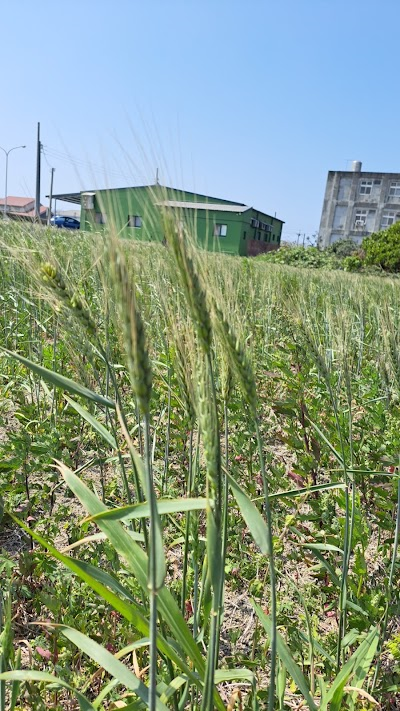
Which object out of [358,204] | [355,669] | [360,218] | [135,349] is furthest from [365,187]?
[135,349]

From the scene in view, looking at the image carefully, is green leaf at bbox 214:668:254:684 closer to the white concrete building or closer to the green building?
the green building

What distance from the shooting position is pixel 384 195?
44.2 meters

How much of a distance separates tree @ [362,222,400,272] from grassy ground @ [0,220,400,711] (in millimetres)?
21385

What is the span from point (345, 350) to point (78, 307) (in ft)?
2.49

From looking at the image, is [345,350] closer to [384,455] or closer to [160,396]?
[384,455]

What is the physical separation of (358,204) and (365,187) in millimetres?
1731

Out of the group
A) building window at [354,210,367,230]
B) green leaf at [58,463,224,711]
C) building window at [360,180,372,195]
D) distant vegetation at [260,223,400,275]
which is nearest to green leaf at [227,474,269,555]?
green leaf at [58,463,224,711]

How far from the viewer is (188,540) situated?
3.24ft

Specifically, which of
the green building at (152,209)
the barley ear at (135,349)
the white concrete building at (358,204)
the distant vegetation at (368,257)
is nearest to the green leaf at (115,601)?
the barley ear at (135,349)

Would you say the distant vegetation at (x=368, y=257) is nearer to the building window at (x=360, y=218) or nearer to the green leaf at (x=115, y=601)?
the green leaf at (x=115, y=601)

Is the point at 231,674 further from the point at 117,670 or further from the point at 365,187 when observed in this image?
the point at 365,187

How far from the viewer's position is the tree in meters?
22.3

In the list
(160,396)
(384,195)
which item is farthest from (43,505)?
(384,195)

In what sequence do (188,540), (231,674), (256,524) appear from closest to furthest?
(256,524), (231,674), (188,540)
